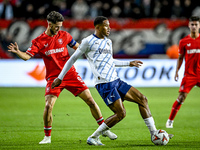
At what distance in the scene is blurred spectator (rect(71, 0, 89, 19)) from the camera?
19.1 metres

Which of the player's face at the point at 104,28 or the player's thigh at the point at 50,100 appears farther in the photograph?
the player's thigh at the point at 50,100

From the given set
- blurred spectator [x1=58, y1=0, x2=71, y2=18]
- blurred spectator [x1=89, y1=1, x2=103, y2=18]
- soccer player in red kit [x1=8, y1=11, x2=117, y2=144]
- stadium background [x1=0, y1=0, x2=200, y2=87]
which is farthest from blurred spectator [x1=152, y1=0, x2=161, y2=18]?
soccer player in red kit [x1=8, y1=11, x2=117, y2=144]

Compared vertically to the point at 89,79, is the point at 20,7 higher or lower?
higher

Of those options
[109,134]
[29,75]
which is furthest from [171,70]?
[109,134]

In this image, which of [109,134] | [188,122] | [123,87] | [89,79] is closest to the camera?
[123,87]

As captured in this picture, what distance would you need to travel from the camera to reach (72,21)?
18797 mm

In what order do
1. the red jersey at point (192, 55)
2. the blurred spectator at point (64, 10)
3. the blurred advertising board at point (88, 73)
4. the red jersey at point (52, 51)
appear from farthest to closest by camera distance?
1. the blurred spectator at point (64, 10)
2. the blurred advertising board at point (88, 73)
3. the red jersey at point (192, 55)
4. the red jersey at point (52, 51)

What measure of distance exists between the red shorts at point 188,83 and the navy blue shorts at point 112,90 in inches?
98.0

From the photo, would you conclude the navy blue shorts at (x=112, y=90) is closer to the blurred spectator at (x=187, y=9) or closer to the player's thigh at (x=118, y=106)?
the player's thigh at (x=118, y=106)

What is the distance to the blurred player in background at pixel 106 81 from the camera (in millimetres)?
5984

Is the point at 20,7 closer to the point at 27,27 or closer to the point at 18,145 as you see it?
the point at 27,27

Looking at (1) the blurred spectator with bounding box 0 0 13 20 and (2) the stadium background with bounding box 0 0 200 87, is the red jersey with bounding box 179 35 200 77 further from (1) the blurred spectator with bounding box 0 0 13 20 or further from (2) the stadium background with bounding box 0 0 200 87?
(1) the blurred spectator with bounding box 0 0 13 20

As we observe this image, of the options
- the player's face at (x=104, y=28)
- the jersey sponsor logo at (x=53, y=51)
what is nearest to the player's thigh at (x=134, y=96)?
the player's face at (x=104, y=28)

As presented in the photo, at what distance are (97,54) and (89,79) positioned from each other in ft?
32.2
